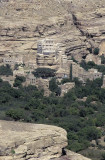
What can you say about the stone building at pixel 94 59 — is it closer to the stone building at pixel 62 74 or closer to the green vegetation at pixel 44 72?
the stone building at pixel 62 74

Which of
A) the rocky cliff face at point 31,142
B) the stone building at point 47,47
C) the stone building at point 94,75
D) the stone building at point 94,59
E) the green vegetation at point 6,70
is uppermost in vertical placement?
the rocky cliff face at point 31,142

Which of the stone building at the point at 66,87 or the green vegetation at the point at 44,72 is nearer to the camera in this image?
the stone building at the point at 66,87

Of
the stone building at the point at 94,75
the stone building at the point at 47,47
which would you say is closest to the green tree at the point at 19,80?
the stone building at the point at 47,47

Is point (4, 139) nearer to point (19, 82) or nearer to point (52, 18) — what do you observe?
point (19, 82)

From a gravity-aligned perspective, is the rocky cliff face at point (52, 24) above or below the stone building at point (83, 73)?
above

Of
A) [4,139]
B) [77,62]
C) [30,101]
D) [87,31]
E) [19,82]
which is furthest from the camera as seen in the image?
[87,31]

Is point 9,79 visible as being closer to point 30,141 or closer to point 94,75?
point 94,75

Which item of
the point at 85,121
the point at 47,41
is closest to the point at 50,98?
the point at 85,121
